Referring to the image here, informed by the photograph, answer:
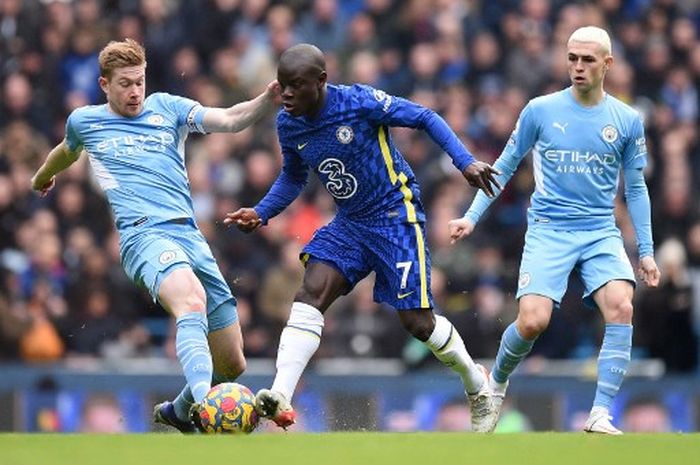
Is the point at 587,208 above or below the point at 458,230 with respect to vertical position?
above

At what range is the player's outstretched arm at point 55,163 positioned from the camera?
12711mm

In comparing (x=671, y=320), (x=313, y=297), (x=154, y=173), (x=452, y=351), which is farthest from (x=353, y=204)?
(x=671, y=320)

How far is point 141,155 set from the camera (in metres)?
12.3

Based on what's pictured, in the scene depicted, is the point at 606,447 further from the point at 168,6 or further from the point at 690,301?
the point at 168,6

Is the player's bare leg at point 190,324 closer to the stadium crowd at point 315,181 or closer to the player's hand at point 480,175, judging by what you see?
the player's hand at point 480,175

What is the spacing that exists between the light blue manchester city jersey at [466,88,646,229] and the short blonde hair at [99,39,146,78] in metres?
2.25

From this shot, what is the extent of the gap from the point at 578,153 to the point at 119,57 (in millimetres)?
2838

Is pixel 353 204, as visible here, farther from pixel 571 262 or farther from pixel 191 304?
pixel 571 262

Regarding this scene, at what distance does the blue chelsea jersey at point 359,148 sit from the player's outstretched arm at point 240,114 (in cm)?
12

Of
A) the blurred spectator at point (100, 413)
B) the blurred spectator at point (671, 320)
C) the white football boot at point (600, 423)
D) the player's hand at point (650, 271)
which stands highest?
the player's hand at point (650, 271)

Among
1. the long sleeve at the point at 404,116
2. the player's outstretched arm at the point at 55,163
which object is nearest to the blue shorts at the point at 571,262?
the long sleeve at the point at 404,116

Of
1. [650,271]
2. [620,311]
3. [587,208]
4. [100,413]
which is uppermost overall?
[587,208]

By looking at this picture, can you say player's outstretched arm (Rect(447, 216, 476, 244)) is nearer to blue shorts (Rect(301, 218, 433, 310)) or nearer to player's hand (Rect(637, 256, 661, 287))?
blue shorts (Rect(301, 218, 433, 310))

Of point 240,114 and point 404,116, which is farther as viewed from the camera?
Result: point 240,114
